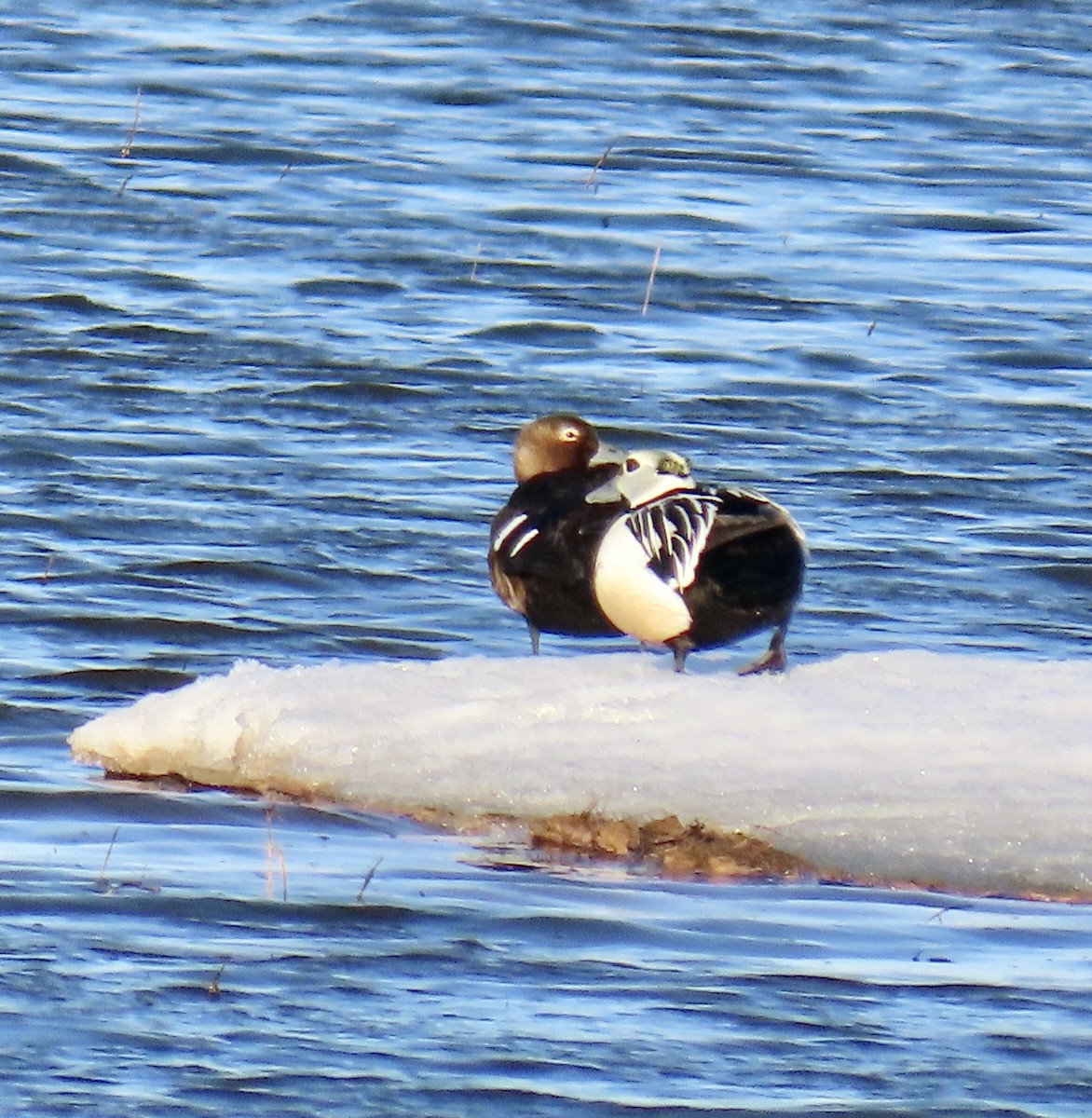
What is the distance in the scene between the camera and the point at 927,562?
31.2 ft

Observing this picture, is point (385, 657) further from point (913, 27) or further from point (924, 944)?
point (913, 27)

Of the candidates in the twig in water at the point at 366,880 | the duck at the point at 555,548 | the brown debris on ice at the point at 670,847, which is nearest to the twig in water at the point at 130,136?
the duck at the point at 555,548

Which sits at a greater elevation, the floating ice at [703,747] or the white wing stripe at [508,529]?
the white wing stripe at [508,529]

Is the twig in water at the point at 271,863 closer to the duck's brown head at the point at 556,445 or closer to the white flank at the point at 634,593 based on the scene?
the white flank at the point at 634,593

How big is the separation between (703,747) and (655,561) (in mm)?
556

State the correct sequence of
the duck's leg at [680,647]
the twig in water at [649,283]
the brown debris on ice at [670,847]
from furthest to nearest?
the twig in water at [649,283] → the duck's leg at [680,647] → the brown debris on ice at [670,847]

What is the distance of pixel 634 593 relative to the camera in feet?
21.8

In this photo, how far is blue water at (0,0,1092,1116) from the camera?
15.7ft

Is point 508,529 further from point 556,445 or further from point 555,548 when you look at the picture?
point 556,445

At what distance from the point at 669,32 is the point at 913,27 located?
1.82 metres

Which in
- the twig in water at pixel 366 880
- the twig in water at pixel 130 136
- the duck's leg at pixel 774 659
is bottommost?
the twig in water at pixel 366 880

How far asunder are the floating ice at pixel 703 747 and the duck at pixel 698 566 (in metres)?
0.13

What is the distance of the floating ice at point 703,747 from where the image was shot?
19.3ft

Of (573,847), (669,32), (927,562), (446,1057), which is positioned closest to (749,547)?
(573,847)
